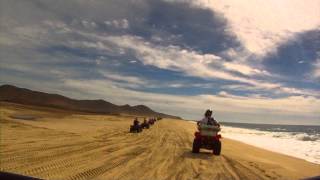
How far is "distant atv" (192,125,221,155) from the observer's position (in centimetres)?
1958

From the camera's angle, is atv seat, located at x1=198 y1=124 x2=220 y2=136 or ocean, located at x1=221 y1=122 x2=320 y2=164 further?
ocean, located at x1=221 y1=122 x2=320 y2=164

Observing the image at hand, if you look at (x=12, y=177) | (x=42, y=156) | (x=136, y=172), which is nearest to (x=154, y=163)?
(x=136, y=172)

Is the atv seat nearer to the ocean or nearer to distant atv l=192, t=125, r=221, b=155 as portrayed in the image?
distant atv l=192, t=125, r=221, b=155

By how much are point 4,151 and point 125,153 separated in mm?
4769

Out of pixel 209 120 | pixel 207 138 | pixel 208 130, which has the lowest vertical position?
pixel 207 138

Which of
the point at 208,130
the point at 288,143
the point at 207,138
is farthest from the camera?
the point at 288,143

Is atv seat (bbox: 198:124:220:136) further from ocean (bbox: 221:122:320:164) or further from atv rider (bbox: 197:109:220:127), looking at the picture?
ocean (bbox: 221:122:320:164)

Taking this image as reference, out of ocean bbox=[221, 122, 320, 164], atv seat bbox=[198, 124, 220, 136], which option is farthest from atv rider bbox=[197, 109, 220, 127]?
ocean bbox=[221, 122, 320, 164]

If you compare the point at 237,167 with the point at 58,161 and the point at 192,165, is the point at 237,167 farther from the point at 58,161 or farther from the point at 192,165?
the point at 58,161

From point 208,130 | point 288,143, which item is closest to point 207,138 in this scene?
point 208,130

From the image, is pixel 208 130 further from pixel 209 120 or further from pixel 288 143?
pixel 288 143

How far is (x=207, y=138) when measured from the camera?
64.9 feet

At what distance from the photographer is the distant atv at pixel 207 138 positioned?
19578mm

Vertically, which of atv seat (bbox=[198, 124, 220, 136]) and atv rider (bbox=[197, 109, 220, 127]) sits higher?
atv rider (bbox=[197, 109, 220, 127])
